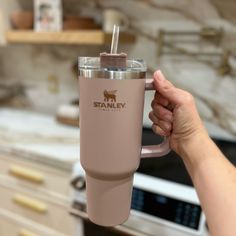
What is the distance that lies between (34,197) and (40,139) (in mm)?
280

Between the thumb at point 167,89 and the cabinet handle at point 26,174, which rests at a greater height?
the thumb at point 167,89

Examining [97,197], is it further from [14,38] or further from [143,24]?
[14,38]

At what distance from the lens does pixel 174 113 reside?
50 centimetres

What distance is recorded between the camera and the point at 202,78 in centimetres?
148

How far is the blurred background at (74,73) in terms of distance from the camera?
4.29 ft

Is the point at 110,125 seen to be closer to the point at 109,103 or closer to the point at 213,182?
the point at 109,103

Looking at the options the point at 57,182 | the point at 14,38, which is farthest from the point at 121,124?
the point at 14,38

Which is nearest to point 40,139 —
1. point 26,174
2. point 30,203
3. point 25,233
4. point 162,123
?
point 26,174

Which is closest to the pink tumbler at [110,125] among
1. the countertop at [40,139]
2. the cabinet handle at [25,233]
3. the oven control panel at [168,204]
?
the oven control panel at [168,204]

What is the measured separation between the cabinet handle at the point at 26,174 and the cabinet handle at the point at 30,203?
10 centimetres

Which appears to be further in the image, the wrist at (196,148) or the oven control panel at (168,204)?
the oven control panel at (168,204)

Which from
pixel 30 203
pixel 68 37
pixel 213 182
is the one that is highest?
pixel 68 37

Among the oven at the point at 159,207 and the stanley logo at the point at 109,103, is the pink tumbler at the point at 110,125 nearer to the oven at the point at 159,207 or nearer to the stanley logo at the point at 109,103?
the stanley logo at the point at 109,103

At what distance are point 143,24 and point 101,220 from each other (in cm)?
129
